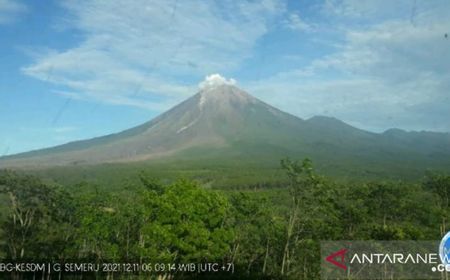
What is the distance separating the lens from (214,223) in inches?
1084

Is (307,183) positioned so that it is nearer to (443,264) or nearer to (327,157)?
(443,264)

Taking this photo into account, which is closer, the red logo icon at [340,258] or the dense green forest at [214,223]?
the dense green forest at [214,223]

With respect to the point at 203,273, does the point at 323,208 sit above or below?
above

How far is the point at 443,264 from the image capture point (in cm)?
2341

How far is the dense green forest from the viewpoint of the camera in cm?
2644

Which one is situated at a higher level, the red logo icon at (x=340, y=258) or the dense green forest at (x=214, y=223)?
the dense green forest at (x=214, y=223)

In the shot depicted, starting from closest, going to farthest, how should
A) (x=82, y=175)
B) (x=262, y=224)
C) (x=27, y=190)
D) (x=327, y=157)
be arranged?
(x=262, y=224) → (x=27, y=190) → (x=82, y=175) → (x=327, y=157)

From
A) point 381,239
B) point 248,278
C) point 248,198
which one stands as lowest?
point 248,278

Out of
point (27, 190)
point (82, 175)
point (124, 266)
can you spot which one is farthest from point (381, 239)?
point (82, 175)

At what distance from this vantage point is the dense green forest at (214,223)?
1041 inches

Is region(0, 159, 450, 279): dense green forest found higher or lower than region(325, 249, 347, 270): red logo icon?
higher

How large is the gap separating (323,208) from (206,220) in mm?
7476

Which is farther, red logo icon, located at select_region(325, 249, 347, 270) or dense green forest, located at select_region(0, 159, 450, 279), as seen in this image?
red logo icon, located at select_region(325, 249, 347, 270)

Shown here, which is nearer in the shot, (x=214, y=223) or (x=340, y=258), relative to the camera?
(x=214, y=223)
